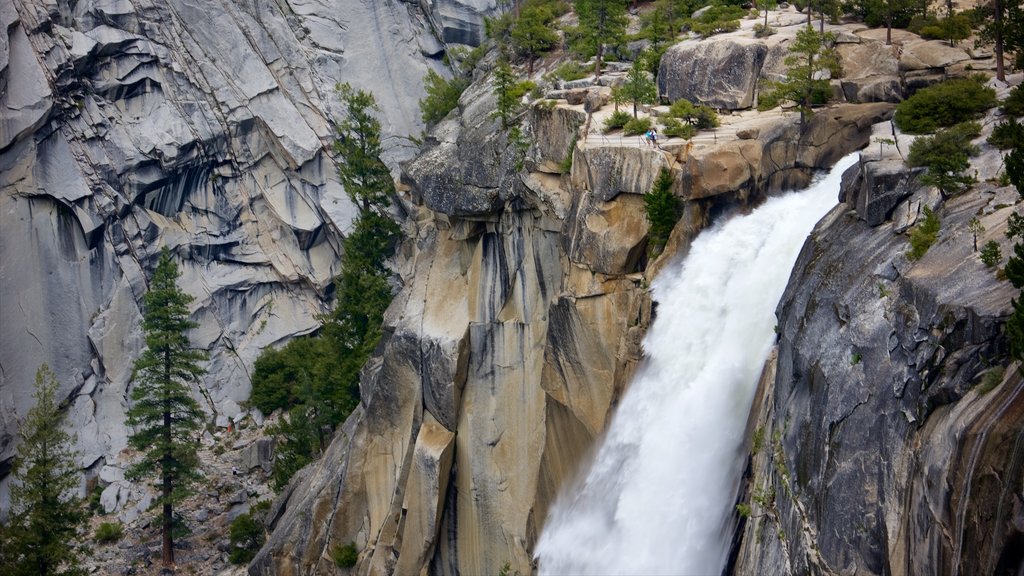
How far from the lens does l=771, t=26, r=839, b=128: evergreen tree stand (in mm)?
29719

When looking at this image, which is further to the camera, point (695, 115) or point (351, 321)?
point (351, 321)

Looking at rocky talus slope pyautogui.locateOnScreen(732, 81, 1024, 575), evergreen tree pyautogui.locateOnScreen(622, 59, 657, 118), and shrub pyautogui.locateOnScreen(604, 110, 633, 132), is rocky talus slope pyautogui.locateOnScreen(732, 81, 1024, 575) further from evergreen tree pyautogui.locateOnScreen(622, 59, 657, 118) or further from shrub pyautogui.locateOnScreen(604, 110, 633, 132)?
evergreen tree pyautogui.locateOnScreen(622, 59, 657, 118)

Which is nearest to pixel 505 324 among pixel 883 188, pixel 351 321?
pixel 351 321

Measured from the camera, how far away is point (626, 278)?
1237 inches

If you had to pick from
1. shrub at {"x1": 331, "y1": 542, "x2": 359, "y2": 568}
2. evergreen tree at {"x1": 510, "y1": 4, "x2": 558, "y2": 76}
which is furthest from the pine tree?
evergreen tree at {"x1": 510, "y1": 4, "x2": 558, "y2": 76}

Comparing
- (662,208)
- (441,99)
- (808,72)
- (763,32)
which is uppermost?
(441,99)

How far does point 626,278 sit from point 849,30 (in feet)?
43.7

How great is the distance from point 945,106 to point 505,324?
60.1 feet

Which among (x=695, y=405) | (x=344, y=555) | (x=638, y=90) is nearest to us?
(x=695, y=405)

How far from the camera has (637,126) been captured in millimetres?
33250

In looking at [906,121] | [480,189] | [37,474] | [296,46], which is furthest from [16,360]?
[906,121]

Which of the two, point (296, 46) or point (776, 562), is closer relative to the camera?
point (776, 562)

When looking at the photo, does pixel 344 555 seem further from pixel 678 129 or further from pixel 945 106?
pixel 945 106

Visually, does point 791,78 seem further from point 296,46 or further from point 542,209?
point 296,46
